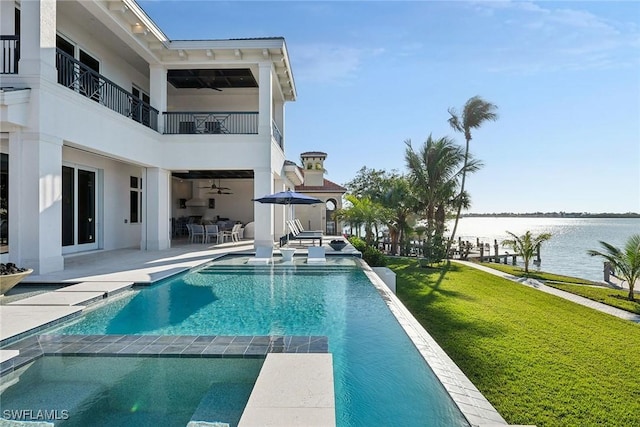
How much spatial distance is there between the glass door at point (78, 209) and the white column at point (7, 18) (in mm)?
4139

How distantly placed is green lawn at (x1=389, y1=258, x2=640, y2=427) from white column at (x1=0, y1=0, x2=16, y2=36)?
13245 millimetres

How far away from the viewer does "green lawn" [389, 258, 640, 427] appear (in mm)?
4273

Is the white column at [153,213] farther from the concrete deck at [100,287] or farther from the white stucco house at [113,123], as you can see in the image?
the concrete deck at [100,287]

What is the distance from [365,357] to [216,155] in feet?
42.1

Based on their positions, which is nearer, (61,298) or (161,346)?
(161,346)

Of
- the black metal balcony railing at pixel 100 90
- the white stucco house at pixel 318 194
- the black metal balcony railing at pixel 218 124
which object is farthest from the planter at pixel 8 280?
the white stucco house at pixel 318 194

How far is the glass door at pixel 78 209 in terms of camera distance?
41.0ft

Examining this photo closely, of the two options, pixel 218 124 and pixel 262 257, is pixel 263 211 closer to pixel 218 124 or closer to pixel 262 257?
pixel 262 257

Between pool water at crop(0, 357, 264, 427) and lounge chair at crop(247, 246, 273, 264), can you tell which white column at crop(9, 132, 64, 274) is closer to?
lounge chair at crop(247, 246, 273, 264)

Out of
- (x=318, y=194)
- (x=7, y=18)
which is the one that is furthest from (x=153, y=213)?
(x=318, y=194)

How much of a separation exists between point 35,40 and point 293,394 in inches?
423

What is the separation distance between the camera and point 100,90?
515 inches

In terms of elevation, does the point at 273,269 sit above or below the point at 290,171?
below

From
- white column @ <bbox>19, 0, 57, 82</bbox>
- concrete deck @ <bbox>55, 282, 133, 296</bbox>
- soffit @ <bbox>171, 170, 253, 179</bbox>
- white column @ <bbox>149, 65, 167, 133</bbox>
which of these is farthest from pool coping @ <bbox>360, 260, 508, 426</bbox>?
soffit @ <bbox>171, 170, 253, 179</bbox>
